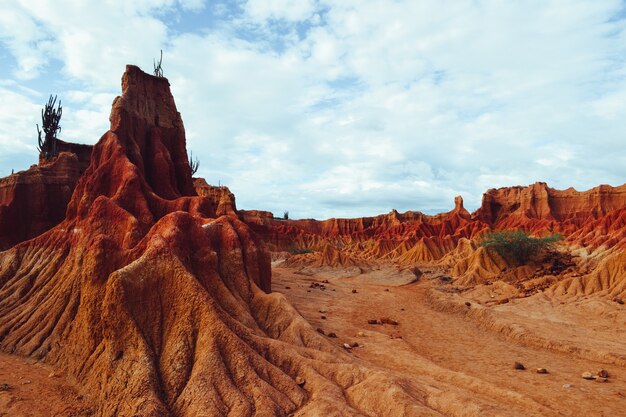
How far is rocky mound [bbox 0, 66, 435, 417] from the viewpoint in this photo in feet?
31.7

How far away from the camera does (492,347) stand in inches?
685

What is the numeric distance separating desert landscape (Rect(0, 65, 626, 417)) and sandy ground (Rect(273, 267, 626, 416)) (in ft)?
0.29

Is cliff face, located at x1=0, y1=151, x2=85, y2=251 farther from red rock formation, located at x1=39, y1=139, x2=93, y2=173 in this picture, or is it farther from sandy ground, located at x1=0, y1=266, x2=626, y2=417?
sandy ground, located at x1=0, y1=266, x2=626, y2=417

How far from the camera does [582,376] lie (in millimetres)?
13422

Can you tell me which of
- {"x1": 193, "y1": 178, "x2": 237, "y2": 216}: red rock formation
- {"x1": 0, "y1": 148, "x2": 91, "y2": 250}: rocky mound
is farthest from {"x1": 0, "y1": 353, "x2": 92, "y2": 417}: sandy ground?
{"x1": 193, "y1": 178, "x2": 237, "y2": 216}: red rock formation

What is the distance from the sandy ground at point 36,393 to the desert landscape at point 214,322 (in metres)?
0.06

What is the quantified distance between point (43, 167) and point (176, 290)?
25.7 m

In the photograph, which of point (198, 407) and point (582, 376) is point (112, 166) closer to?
point (198, 407)

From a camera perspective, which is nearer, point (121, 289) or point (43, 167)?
point (121, 289)

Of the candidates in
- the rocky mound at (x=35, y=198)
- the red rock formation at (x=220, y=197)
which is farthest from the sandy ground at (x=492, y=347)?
the red rock formation at (x=220, y=197)

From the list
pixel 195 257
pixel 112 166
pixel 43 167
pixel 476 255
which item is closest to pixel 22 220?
pixel 43 167

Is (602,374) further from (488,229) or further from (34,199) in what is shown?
(488,229)

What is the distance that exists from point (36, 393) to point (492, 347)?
53.1 feet

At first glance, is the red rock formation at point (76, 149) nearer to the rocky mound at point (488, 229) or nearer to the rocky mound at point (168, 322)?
the rocky mound at point (168, 322)
